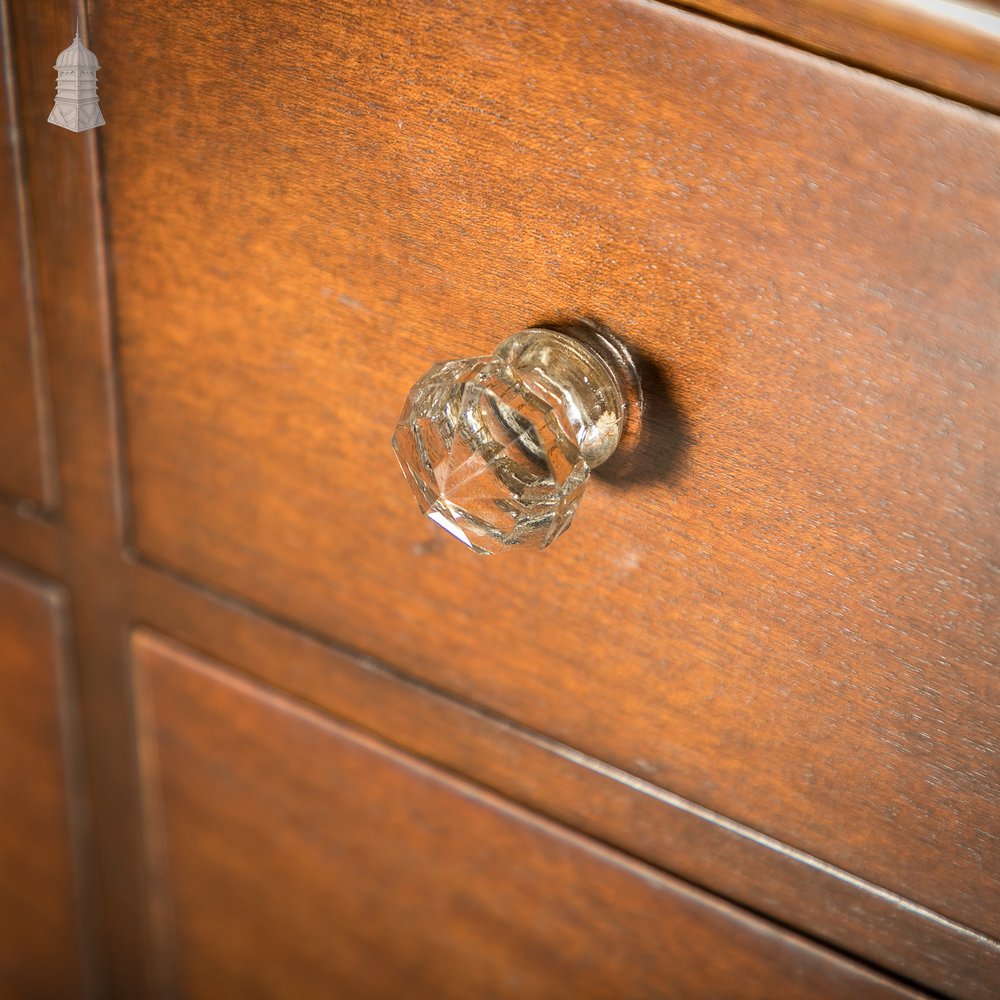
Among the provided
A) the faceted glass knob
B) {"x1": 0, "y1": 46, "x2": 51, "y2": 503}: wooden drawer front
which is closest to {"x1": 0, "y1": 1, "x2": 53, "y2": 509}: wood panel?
{"x1": 0, "y1": 46, "x2": 51, "y2": 503}: wooden drawer front

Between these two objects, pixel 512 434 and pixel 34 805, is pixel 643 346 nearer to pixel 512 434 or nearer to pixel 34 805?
pixel 512 434

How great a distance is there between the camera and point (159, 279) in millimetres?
380

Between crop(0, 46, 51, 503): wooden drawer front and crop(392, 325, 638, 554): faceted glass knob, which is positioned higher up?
crop(392, 325, 638, 554): faceted glass knob

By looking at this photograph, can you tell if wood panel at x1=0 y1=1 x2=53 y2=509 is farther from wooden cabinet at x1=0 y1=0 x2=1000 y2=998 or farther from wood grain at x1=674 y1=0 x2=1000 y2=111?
wood grain at x1=674 y1=0 x2=1000 y2=111

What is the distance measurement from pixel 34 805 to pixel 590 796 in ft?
0.97

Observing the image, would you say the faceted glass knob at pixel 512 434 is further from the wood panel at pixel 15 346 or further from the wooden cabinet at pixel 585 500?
the wood panel at pixel 15 346

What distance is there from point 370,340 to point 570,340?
71mm

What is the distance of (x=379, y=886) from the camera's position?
456 millimetres

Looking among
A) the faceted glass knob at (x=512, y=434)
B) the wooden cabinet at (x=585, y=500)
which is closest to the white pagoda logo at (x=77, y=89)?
the wooden cabinet at (x=585, y=500)

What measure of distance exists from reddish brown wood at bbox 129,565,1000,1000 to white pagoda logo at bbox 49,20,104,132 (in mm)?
169

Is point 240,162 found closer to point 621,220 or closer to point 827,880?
point 621,220

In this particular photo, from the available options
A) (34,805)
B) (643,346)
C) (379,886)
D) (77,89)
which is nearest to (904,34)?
(643,346)

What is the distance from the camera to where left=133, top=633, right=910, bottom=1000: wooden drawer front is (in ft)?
1.27

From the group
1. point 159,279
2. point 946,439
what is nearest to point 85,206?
point 159,279
